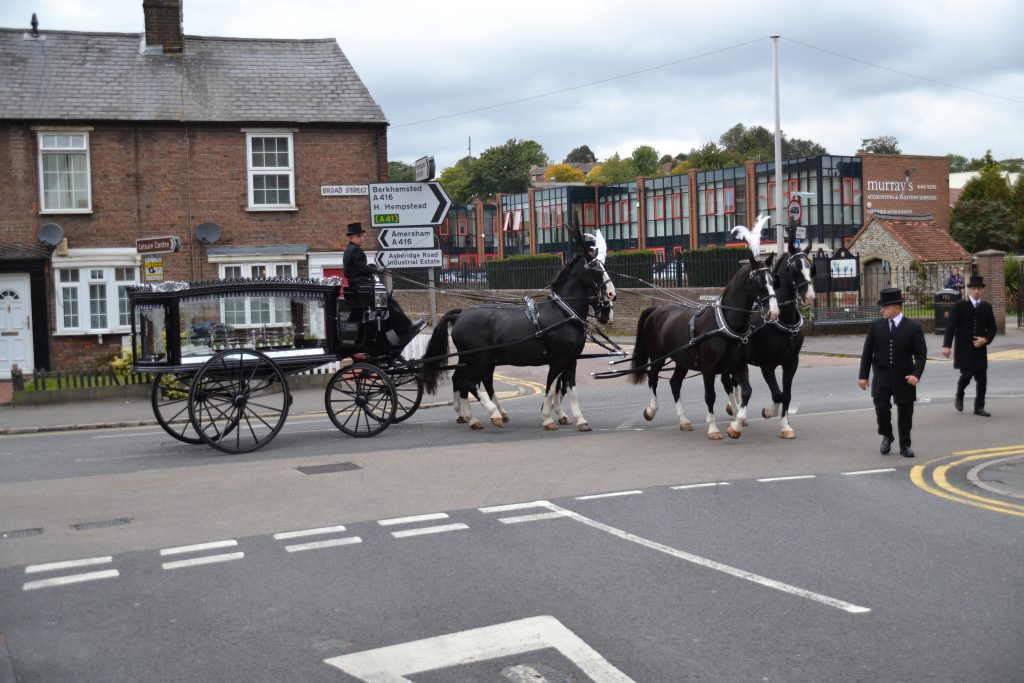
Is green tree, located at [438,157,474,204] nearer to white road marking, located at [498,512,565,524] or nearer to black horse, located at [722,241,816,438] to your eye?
black horse, located at [722,241,816,438]

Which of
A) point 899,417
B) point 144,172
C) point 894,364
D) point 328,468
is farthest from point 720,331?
point 144,172

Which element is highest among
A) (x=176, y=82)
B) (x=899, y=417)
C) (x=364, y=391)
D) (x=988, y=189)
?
(x=988, y=189)

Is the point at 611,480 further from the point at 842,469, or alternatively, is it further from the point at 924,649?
the point at 924,649

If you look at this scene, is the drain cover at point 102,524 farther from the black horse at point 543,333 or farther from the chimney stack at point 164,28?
the chimney stack at point 164,28

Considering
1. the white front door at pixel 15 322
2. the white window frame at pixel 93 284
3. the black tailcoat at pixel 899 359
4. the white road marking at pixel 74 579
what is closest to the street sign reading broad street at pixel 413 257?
the black tailcoat at pixel 899 359

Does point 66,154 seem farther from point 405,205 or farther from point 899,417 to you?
point 899,417

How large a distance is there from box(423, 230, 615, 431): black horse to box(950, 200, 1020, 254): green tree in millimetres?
61338

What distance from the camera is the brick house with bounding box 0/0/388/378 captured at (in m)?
24.8

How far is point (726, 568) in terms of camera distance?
7254 mm

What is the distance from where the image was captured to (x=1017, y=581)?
271 inches

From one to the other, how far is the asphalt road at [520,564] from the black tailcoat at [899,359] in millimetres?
798

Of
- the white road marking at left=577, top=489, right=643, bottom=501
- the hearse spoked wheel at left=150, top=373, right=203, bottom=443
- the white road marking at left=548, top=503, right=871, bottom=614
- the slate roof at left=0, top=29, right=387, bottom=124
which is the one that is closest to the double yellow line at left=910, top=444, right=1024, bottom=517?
the white road marking at left=577, top=489, right=643, bottom=501

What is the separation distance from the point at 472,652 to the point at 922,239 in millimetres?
43503

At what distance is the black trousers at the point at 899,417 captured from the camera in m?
11.6
